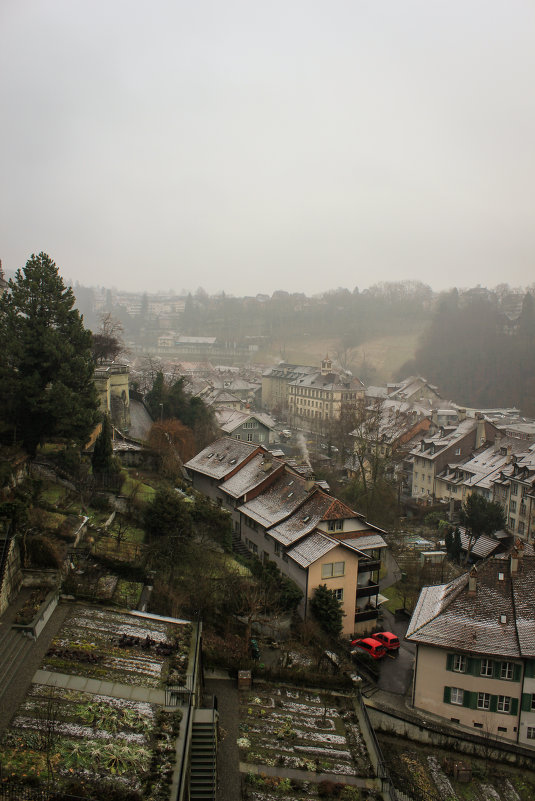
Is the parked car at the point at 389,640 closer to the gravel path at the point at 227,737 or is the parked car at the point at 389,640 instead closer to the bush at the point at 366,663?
the bush at the point at 366,663

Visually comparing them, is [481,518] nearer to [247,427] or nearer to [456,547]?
[456,547]

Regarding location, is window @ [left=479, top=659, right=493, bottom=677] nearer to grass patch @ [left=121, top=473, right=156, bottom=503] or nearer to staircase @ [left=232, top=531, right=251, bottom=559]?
staircase @ [left=232, top=531, right=251, bottom=559]

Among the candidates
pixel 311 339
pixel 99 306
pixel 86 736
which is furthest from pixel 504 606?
pixel 99 306

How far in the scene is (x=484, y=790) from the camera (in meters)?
15.6

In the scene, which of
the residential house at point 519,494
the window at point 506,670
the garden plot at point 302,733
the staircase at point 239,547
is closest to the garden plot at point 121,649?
the garden plot at point 302,733

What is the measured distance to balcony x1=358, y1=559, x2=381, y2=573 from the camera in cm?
2486

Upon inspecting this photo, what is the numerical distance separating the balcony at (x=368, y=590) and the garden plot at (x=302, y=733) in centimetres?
815

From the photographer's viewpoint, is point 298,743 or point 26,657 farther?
point 298,743

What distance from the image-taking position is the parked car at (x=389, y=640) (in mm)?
23109

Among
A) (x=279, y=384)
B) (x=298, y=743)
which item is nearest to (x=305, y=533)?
(x=298, y=743)

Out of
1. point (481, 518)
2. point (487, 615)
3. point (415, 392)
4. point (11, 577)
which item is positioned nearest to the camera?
point (11, 577)

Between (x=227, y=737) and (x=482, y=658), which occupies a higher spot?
(x=227, y=737)

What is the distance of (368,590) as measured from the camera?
2514 centimetres

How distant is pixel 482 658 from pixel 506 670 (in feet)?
2.59
